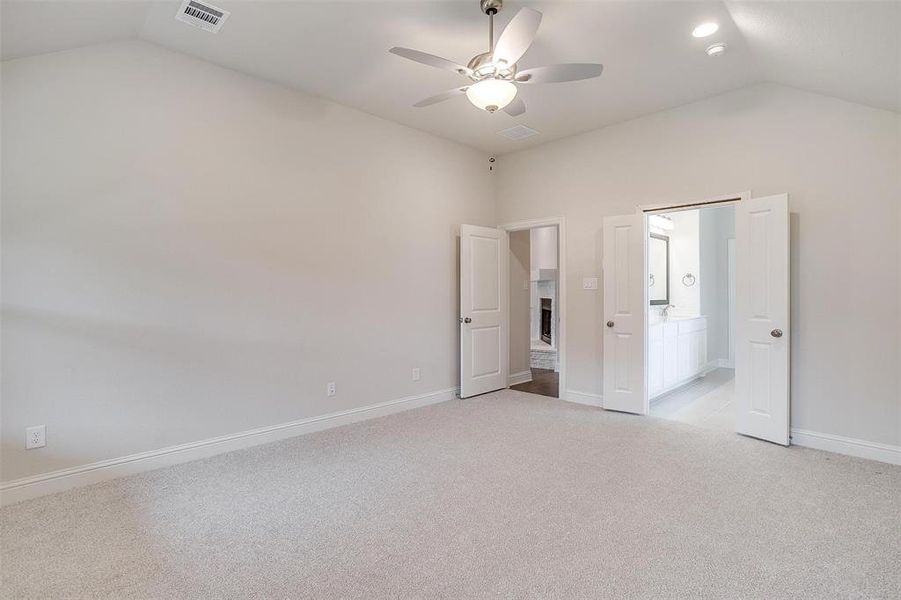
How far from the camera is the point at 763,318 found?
3.43m

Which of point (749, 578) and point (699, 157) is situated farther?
point (699, 157)

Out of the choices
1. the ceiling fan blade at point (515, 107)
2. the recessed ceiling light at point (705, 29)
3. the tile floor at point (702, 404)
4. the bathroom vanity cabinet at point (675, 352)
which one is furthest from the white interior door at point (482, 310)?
the recessed ceiling light at point (705, 29)

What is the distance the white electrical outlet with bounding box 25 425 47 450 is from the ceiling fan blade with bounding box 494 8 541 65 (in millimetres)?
3495

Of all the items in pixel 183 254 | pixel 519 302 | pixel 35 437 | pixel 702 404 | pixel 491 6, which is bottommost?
pixel 702 404

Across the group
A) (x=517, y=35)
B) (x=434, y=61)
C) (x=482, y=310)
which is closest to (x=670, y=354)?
(x=482, y=310)

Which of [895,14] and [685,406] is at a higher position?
[895,14]

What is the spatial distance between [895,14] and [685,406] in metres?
3.59

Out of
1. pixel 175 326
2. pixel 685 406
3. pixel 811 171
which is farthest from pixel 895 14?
pixel 175 326

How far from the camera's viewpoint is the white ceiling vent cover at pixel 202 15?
8.36 feet

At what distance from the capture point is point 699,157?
12.8 ft

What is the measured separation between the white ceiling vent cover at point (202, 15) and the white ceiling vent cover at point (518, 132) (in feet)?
9.12

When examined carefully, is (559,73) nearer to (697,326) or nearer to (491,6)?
(491,6)

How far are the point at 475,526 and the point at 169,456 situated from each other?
226cm

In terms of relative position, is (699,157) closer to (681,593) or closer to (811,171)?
(811,171)
